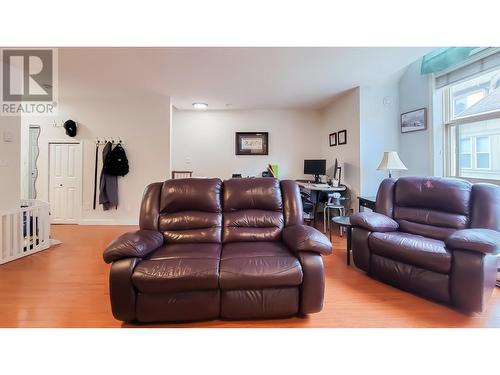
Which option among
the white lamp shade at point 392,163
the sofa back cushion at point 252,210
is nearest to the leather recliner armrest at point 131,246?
the sofa back cushion at point 252,210

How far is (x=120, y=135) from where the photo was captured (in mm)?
4480

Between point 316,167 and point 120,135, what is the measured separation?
155 inches

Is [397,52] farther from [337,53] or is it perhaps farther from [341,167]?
[341,167]

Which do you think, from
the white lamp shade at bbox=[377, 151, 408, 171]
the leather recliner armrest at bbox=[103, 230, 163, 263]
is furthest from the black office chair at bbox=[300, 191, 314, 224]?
the leather recliner armrest at bbox=[103, 230, 163, 263]

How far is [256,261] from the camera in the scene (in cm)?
162

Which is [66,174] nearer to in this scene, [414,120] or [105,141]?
[105,141]

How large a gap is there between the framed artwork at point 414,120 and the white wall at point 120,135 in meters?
4.10

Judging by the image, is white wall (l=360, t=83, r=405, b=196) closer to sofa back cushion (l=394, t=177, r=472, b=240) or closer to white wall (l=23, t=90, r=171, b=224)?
sofa back cushion (l=394, t=177, r=472, b=240)

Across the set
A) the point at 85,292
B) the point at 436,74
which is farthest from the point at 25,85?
the point at 436,74

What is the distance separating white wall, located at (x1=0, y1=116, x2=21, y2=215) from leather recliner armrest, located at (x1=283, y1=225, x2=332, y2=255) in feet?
11.1

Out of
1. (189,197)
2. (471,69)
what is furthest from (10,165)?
(471,69)

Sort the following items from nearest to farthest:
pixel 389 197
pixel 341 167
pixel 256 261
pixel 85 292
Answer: pixel 256 261 → pixel 85 292 → pixel 389 197 → pixel 341 167

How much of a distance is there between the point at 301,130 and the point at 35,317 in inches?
198
